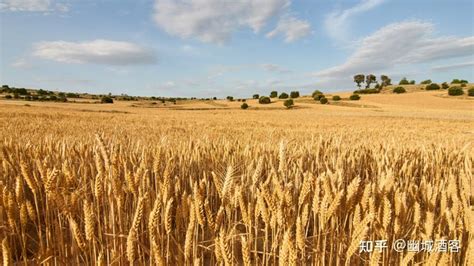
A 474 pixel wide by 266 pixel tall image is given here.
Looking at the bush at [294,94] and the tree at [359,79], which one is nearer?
the bush at [294,94]

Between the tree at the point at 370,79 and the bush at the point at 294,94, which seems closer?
the bush at the point at 294,94

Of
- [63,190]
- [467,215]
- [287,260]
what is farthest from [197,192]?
[467,215]

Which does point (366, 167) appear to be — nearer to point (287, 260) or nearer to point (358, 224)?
point (358, 224)

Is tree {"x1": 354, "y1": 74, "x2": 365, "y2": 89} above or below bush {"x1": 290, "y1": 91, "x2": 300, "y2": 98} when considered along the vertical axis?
above

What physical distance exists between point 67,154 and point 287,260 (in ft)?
12.9

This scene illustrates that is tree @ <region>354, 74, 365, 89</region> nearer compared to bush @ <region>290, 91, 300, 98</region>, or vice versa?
bush @ <region>290, 91, 300, 98</region>

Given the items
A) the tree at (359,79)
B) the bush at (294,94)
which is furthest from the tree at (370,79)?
the bush at (294,94)

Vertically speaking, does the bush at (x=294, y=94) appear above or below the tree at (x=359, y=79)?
below

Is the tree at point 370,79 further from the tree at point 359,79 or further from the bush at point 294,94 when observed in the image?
the bush at point 294,94

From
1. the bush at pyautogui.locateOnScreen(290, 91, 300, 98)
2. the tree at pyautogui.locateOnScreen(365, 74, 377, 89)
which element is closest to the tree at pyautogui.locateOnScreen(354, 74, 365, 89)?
the tree at pyautogui.locateOnScreen(365, 74, 377, 89)

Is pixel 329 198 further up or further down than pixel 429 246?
further up

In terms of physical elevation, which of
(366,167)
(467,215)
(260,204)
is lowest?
(366,167)

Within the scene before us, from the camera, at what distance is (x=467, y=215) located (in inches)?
78.8

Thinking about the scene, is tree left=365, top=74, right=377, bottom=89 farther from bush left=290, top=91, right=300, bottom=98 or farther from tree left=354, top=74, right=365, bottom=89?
bush left=290, top=91, right=300, bottom=98
